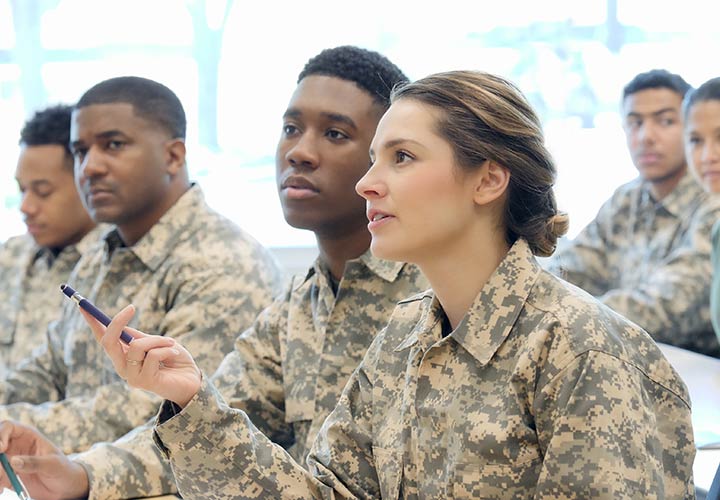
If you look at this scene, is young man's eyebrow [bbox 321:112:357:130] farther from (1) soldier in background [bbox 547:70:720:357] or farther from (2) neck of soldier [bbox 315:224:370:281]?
(1) soldier in background [bbox 547:70:720:357]

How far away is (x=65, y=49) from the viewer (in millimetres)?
4367

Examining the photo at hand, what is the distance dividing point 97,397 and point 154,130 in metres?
0.69

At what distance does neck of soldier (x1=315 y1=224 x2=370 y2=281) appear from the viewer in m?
2.02

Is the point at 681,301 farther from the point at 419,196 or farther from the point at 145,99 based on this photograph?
the point at 419,196

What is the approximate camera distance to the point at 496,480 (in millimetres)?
1335

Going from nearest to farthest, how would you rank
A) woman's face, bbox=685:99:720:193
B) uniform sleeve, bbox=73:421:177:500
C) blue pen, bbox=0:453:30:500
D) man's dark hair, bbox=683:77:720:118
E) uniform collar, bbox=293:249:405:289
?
blue pen, bbox=0:453:30:500
uniform sleeve, bbox=73:421:177:500
uniform collar, bbox=293:249:405:289
woman's face, bbox=685:99:720:193
man's dark hair, bbox=683:77:720:118

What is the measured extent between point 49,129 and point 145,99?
806 millimetres

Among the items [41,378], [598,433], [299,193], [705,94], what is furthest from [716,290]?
[41,378]

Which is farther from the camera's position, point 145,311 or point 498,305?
point 145,311

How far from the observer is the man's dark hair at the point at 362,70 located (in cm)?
207

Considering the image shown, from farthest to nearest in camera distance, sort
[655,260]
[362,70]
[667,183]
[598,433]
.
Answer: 1. [667,183]
2. [655,260]
3. [362,70]
4. [598,433]

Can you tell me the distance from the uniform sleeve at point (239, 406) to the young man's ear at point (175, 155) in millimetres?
634

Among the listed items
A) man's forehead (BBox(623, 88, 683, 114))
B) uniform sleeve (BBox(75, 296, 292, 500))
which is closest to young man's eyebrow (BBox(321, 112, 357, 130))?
uniform sleeve (BBox(75, 296, 292, 500))

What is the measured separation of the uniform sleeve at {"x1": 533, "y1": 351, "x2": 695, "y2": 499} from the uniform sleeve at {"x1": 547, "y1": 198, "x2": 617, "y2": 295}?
8.40 ft
